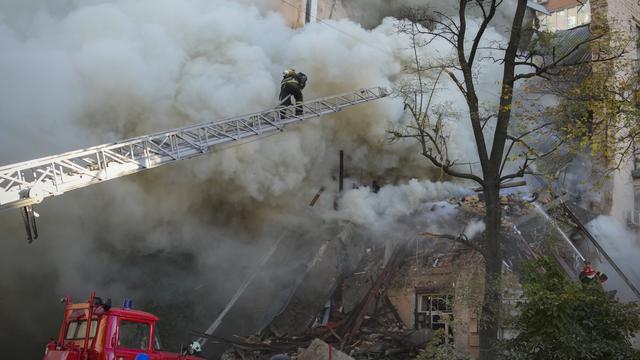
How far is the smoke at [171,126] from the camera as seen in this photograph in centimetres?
1402

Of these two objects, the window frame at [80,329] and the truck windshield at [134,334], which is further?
the truck windshield at [134,334]

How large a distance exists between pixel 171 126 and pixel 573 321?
10694 millimetres

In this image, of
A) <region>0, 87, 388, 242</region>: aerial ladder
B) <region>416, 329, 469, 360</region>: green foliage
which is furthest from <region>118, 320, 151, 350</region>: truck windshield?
<region>416, 329, 469, 360</region>: green foliage

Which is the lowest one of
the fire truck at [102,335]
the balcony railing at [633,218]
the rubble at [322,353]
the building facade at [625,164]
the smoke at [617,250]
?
the rubble at [322,353]

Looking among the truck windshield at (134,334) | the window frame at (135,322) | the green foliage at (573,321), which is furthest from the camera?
the truck windshield at (134,334)

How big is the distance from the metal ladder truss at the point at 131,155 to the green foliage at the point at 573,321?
7.05 meters

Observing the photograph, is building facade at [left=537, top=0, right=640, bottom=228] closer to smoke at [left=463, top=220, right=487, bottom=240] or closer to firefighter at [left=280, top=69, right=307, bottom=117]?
smoke at [left=463, top=220, right=487, bottom=240]

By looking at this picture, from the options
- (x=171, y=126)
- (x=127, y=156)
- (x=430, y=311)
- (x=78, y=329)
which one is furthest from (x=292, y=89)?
(x=78, y=329)

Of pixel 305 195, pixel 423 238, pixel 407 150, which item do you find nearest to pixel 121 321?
pixel 423 238

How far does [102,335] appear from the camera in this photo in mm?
8383

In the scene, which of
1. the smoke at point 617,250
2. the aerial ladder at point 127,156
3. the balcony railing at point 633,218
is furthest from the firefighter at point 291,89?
the balcony railing at point 633,218

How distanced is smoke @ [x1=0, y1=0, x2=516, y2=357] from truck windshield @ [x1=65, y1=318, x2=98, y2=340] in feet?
18.2

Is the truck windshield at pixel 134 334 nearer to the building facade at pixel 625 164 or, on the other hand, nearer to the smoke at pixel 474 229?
the smoke at pixel 474 229

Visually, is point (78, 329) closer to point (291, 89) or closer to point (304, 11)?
point (291, 89)
